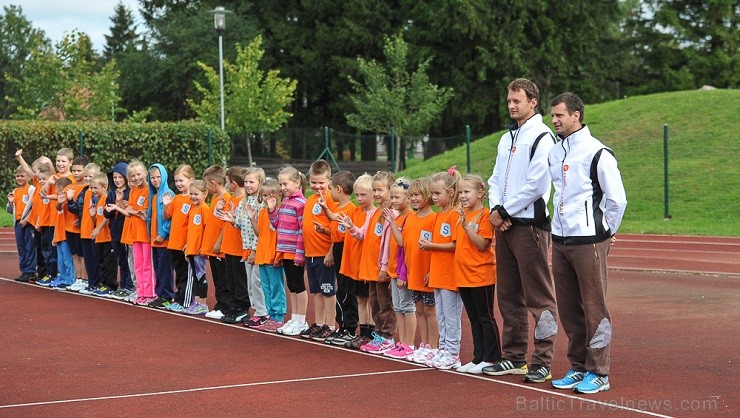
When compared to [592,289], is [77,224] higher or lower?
higher

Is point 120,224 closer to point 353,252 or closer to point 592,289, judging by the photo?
point 353,252

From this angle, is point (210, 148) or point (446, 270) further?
point (210, 148)

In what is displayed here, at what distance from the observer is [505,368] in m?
8.57

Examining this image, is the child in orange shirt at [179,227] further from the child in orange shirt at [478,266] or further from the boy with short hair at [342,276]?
the child in orange shirt at [478,266]

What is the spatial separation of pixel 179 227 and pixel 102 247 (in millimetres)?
1994

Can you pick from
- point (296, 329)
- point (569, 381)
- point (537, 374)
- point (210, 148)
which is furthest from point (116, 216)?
point (210, 148)

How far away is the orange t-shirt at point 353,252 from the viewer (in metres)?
10.2

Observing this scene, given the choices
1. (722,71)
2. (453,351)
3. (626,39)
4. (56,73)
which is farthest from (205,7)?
(453,351)

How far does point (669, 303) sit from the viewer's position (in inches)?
504

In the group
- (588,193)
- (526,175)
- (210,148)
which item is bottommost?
(588,193)

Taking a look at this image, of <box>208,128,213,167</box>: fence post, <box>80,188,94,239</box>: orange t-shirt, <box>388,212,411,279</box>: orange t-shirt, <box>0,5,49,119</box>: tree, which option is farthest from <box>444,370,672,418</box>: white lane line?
<box>0,5,49,119</box>: tree

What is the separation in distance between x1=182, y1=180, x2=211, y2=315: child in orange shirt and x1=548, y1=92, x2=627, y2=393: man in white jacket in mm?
5417

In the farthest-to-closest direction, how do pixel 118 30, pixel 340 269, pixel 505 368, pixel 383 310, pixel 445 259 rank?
1. pixel 118 30
2. pixel 340 269
3. pixel 383 310
4. pixel 445 259
5. pixel 505 368

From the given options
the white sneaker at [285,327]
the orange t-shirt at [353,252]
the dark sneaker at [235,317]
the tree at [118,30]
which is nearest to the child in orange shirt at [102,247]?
the dark sneaker at [235,317]
